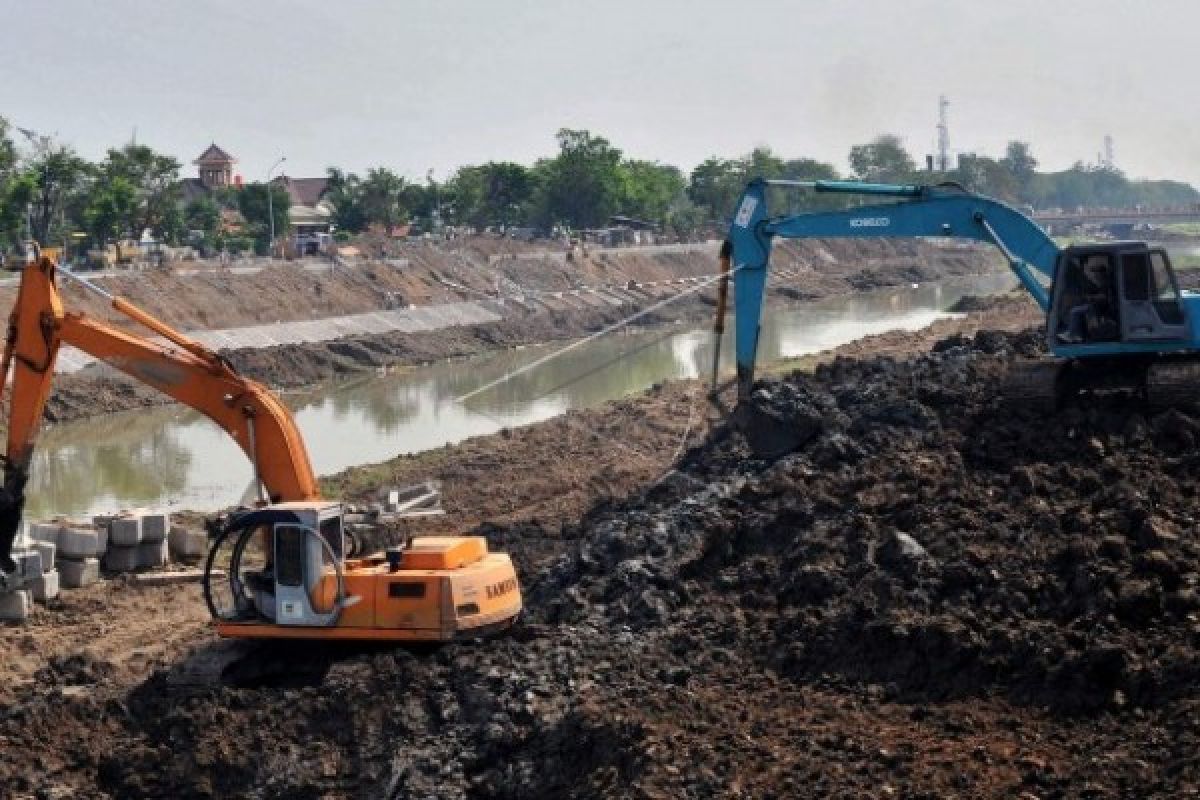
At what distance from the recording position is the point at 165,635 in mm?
18719

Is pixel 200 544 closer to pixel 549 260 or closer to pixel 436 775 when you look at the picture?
pixel 436 775

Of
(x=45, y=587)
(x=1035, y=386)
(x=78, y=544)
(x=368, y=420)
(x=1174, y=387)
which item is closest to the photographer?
(x=1174, y=387)

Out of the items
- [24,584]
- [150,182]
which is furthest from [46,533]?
[150,182]

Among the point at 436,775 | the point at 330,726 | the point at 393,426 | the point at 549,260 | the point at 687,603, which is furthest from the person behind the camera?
the point at 549,260

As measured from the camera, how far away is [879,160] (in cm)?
16425

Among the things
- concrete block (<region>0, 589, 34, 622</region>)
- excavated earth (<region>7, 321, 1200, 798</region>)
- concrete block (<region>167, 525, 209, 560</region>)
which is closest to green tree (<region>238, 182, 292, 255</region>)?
concrete block (<region>167, 525, 209, 560</region>)

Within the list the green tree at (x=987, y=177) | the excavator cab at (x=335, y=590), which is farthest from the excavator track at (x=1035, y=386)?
the green tree at (x=987, y=177)

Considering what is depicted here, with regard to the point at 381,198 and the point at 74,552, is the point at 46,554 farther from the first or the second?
the point at 381,198

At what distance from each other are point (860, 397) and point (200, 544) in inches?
329

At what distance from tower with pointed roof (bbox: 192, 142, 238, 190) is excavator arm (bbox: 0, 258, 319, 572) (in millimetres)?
94702

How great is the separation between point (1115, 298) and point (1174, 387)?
50.9 inches

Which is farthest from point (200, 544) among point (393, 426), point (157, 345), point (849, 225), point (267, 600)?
point (393, 426)

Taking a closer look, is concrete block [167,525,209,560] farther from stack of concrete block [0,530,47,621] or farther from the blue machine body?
the blue machine body

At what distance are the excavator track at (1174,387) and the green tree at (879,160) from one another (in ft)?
479
